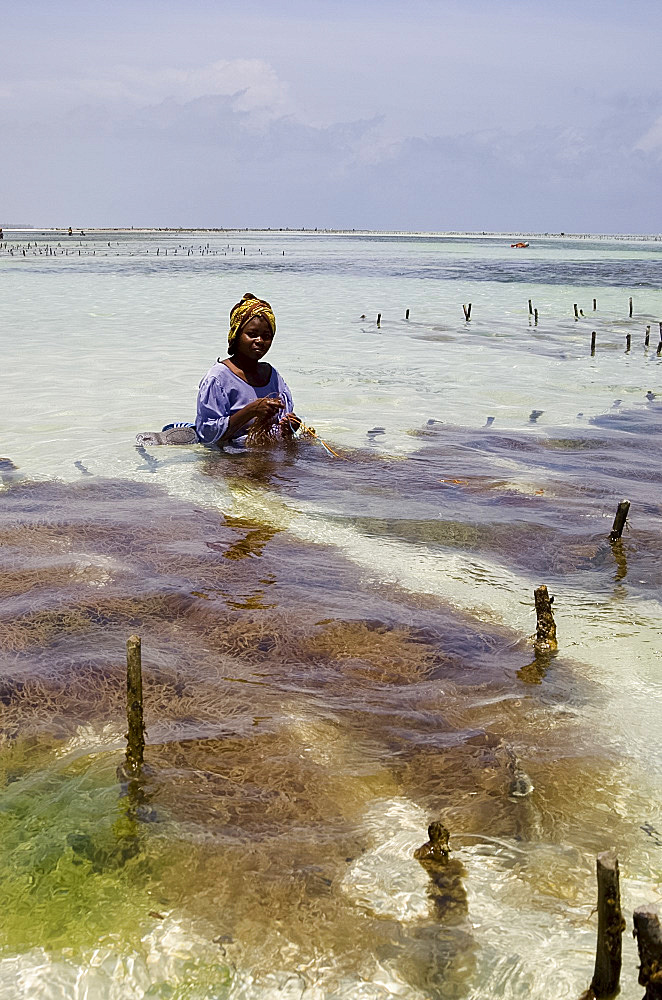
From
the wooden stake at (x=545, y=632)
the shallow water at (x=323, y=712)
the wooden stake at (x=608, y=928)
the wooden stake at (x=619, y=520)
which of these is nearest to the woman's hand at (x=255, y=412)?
the shallow water at (x=323, y=712)

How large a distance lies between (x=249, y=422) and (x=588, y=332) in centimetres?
1919

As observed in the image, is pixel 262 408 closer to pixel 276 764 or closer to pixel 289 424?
pixel 289 424

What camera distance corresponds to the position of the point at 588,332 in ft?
88.1

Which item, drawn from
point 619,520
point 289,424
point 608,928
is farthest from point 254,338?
point 608,928

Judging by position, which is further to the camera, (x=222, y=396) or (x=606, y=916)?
(x=222, y=396)

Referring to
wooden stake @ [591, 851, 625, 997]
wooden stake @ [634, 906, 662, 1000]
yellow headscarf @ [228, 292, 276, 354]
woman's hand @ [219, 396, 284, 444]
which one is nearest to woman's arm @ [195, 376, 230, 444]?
woman's hand @ [219, 396, 284, 444]

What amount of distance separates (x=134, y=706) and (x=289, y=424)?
23.9 ft

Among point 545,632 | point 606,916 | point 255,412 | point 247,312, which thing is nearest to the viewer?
point 606,916

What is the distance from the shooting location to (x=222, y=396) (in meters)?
10.2

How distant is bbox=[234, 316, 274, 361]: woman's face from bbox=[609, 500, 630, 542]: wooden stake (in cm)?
452

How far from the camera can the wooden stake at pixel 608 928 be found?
2.56 meters

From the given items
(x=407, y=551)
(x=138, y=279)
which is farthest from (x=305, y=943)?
(x=138, y=279)

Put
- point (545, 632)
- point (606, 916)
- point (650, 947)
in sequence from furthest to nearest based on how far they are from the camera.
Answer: point (545, 632) → point (606, 916) → point (650, 947)

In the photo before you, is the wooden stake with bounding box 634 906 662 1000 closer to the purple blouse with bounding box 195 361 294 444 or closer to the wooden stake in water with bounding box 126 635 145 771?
the wooden stake in water with bounding box 126 635 145 771
